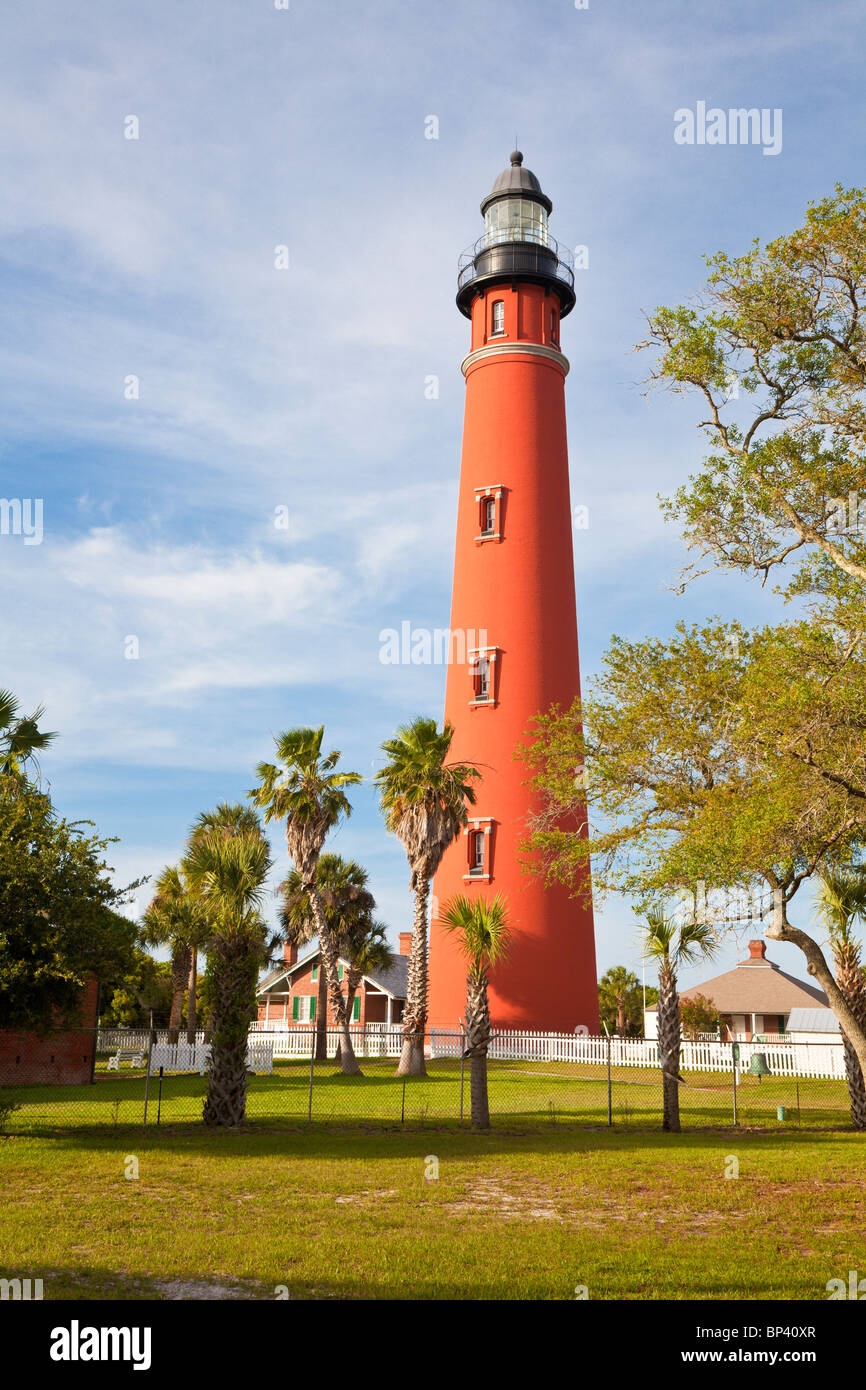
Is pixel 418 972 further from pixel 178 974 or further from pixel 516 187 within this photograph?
pixel 516 187

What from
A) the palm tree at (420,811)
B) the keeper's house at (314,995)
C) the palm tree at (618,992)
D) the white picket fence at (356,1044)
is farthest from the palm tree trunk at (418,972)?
the palm tree at (618,992)

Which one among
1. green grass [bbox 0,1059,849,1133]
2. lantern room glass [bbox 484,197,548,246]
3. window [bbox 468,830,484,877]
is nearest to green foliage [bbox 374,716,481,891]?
window [bbox 468,830,484,877]

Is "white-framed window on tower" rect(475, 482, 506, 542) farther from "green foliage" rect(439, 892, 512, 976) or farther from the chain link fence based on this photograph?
"green foliage" rect(439, 892, 512, 976)

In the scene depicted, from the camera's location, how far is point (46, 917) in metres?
16.0

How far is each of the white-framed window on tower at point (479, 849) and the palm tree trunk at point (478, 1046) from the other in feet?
44.3

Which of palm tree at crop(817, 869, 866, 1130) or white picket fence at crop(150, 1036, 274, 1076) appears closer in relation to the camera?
palm tree at crop(817, 869, 866, 1130)

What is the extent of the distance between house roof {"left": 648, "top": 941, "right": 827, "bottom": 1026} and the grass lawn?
35.5 metres

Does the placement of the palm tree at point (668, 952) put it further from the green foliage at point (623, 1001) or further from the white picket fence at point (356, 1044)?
the green foliage at point (623, 1001)

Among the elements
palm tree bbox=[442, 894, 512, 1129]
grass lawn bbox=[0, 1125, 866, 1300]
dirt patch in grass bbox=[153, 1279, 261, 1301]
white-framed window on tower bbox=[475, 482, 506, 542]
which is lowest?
grass lawn bbox=[0, 1125, 866, 1300]

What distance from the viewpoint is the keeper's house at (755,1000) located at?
50469mm

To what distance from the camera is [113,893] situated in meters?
16.8

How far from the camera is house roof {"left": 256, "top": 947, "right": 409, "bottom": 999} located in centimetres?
4678

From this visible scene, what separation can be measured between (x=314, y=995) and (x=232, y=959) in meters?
31.3
